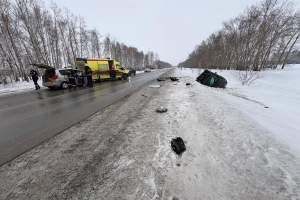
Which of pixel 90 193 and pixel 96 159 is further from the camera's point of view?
pixel 96 159

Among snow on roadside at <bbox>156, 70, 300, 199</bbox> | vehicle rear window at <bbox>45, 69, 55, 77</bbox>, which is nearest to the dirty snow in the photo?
snow on roadside at <bbox>156, 70, 300, 199</bbox>

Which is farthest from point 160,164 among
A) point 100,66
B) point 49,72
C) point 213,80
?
point 100,66

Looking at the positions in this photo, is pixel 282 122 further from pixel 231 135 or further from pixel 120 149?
pixel 120 149

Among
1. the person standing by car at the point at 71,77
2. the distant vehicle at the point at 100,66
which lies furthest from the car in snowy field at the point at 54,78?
the distant vehicle at the point at 100,66

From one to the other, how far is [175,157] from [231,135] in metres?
1.75

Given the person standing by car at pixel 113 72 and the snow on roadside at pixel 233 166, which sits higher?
the person standing by car at pixel 113 72

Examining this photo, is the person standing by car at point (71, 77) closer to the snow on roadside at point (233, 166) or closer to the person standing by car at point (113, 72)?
the person standing by car at point (113, 72)

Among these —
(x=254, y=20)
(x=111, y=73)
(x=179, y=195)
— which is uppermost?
(x=254, y=20)

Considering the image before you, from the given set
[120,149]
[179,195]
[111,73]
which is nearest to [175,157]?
[179,195]

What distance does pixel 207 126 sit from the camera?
375 cm

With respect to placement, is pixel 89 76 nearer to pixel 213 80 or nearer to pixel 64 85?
pixel 64 85

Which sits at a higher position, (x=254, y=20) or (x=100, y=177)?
(x=254, y=20)

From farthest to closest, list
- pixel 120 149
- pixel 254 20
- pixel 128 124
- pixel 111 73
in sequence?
pixel 254 20 < pixel 111 73 < pixel 128 124 < pixel 120 149

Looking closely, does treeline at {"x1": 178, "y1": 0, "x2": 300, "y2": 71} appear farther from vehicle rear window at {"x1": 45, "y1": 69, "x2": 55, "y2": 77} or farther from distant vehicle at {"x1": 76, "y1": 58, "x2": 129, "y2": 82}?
vehicle rear window at {"x1": 45, "y1": 69, "x2": 55, "y2": 77}
